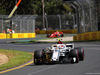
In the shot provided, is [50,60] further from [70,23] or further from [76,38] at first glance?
[70,23]

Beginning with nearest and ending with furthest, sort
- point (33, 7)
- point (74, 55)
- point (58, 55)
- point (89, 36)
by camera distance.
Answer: point (58, 55), point (74, 55), point (89, 36), point (33, 7)

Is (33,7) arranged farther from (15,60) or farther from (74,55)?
(74,55)

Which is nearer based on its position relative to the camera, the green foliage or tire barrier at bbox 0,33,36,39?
tire barrier at bbox 0,33,36,39

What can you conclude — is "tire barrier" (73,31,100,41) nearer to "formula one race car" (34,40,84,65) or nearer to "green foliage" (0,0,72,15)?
"formula one race car" (34,40,84,65)

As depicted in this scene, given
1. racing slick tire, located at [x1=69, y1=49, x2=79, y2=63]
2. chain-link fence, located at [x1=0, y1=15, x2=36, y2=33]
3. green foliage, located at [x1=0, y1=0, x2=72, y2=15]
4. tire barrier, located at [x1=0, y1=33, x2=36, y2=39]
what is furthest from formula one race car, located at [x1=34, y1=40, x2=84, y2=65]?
green foliage, located at [x1=0, y1=0, x2=72, y2=15]

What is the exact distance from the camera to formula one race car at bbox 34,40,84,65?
51.7 ft

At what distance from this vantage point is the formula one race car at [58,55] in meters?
15.8

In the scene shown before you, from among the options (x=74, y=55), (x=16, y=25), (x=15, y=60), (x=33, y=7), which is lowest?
(x=15, y=60)

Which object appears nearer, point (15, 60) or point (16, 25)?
point (15, 60)

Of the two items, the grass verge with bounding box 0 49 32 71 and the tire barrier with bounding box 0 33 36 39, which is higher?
the tire barrier with bounding box 0 33 36 39

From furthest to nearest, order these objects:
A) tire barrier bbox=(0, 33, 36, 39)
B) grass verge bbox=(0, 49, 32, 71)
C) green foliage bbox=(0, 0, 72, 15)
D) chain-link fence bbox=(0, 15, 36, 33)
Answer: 1. green foliage bbox=(0, 0, 72, 15)
2. chain-link fence bbox=(0, 15, 36, 33)
3. tire barrier bbox=(0, 33, 36, 39)
4. grass verge bbox=(0, 49, 32, 71)

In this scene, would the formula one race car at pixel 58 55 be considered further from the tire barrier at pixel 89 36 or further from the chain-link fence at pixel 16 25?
the chain-link fence at pixel 16 25

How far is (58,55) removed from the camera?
15.8 metres

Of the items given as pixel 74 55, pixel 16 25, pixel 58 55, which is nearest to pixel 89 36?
pixel 74 55
